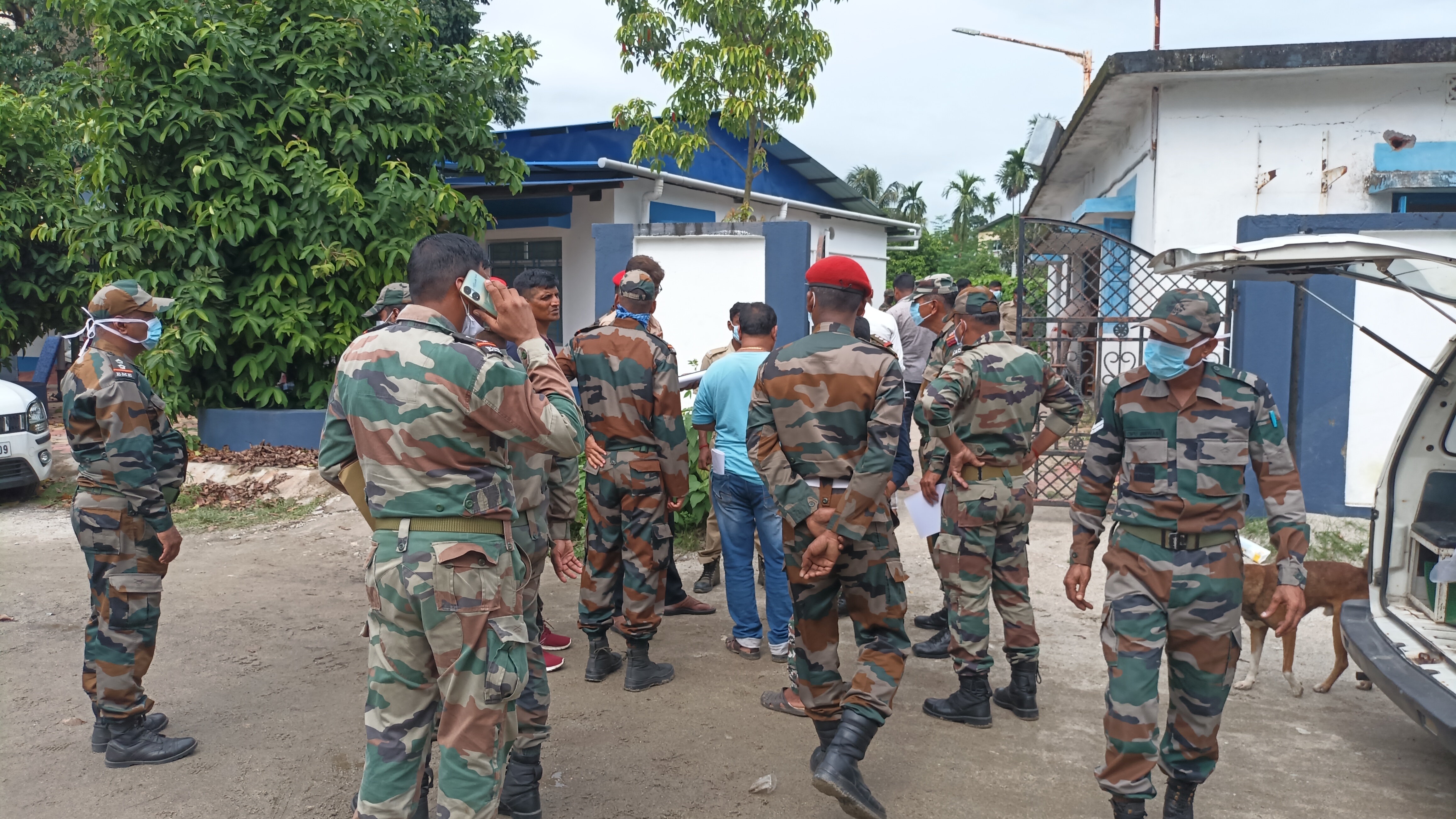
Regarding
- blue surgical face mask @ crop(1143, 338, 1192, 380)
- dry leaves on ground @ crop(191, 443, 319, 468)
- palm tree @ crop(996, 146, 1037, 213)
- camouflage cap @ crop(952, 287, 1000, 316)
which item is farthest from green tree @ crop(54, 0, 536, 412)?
palm tree @ crop(996, 146, 1037, 213)

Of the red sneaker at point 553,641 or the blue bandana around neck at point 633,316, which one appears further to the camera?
the red sneaker at point 553,641

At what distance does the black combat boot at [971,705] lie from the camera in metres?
4.37

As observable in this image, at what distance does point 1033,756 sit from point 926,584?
8.31ft

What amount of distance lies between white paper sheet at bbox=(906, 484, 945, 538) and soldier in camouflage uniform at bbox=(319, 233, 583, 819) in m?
2.11

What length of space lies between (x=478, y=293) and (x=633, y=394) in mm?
2016

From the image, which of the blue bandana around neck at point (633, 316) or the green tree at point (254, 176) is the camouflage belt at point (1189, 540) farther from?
the green tree at point (254, 176)

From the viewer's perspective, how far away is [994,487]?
4434 mm

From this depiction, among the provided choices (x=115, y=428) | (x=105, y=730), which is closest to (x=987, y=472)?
(x=115, y=428)

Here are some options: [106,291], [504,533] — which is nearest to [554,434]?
[504,533]

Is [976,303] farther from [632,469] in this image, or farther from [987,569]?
[632,469]

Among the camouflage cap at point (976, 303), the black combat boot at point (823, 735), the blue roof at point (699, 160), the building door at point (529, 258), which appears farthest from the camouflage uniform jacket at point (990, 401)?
the building door at point (529, 258)

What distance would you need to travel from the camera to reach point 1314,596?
457 cm

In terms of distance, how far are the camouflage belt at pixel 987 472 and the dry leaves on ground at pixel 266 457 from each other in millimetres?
6422

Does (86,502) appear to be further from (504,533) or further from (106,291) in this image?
(504,533)
